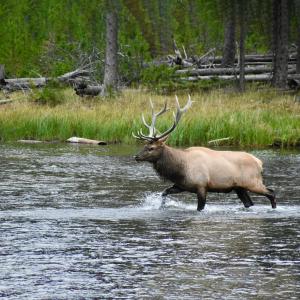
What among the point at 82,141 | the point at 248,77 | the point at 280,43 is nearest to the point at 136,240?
the point at 82,141

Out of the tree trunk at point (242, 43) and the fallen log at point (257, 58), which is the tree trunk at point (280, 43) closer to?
the tree trunk at point (242, 43)

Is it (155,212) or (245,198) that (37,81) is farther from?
(155,212)

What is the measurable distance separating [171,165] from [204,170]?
503 mm

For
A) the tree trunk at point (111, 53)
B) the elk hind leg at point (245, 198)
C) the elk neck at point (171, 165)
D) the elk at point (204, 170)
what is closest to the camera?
the elk at point (204, 170)

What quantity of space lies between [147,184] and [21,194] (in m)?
2.64

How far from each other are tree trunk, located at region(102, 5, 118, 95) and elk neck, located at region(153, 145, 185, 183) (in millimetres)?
15131

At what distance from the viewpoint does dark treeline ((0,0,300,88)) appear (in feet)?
100.0

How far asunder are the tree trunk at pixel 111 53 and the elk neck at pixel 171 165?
15131mm

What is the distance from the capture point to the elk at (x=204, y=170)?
44.7 ft

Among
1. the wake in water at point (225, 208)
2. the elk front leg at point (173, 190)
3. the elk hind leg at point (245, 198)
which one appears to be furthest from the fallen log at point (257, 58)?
the elk front leg at point (173, 190)

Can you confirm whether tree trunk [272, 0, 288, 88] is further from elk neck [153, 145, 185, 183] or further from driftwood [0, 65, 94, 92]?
elk neck [153, 145, 185, 183]

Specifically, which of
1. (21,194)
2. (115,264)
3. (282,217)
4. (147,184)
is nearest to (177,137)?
(147,184)

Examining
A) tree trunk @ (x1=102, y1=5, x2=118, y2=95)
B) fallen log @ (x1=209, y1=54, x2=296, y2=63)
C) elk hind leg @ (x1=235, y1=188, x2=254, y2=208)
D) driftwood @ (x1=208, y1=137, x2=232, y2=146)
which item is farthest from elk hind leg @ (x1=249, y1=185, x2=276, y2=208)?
fallen log @ (x1=209, y1=54, x2=296, y2=63)

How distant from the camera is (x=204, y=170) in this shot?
536 inches
